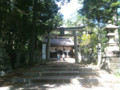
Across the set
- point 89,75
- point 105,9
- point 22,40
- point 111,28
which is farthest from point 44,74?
point 105,9

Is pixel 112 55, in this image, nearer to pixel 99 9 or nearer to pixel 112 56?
pixel 112 56

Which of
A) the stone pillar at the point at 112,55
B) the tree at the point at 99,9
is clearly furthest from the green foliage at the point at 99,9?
the stone pillar at the point at 112,55

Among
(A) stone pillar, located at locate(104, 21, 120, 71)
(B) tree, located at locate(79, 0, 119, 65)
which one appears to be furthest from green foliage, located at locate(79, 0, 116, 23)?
(A) stone pillar, located at locate(104, 21, 120, 71)

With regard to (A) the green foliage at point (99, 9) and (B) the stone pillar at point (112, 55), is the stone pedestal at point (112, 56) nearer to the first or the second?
(B) the stone pillar at point (112, 55)

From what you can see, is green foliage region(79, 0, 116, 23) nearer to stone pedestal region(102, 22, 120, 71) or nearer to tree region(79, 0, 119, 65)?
tree region(79, 0, 119, 65)

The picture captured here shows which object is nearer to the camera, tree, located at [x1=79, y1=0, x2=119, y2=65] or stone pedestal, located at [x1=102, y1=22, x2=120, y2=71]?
stone pedestal, located at [x1=102, y1=22, x2=120, y2=71]

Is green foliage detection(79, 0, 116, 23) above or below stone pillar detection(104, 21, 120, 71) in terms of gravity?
above

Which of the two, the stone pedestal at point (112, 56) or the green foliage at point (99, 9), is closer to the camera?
the stone pedestal at point (112, 56)

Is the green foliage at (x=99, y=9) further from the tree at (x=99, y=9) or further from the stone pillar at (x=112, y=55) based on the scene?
the stone pillar at (x=112, y=55)

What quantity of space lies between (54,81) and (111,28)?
4.97m

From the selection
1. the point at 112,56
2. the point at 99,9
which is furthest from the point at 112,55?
the point at 99,9

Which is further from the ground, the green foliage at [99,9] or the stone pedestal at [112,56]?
the green foliage at [99,9]

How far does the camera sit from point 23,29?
328 inches

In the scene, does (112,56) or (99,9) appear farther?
(99,9)
